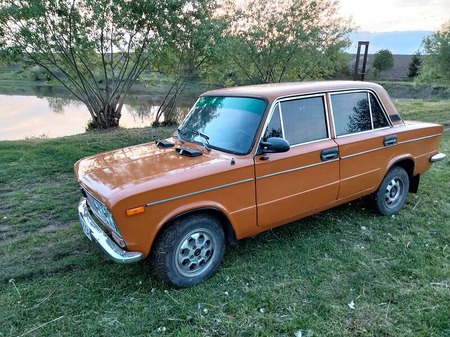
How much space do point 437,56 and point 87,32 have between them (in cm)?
1999

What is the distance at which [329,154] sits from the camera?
3.83m

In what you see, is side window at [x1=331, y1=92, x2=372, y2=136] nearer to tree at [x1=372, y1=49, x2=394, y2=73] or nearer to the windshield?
the windshield

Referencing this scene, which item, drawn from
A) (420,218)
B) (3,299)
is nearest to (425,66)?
(420,218)

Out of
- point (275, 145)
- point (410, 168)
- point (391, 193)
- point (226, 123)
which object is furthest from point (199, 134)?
point (410, 168)

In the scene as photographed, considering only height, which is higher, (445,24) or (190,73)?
(445,24)

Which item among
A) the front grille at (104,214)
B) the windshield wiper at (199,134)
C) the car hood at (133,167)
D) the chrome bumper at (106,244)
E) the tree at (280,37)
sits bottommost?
the chrome bumper at (106,244)

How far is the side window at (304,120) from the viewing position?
3.65m

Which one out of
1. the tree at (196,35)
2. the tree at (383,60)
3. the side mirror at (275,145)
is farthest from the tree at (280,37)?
the tree at (383,60)

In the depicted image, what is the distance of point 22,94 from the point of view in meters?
26.6

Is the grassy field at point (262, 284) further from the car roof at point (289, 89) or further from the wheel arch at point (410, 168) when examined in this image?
the car roof at point (289, 89)

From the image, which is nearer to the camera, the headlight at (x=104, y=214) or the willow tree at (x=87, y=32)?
the headlight at (x=104, y=214)

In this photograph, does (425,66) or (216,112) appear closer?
(216,112)

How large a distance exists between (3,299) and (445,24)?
2554 centimetres

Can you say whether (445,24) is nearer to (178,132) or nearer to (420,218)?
(420,218)
